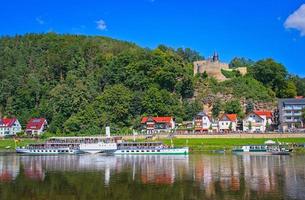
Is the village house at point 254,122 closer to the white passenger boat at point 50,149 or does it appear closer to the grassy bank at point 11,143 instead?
the white passenger boat at point 50,149

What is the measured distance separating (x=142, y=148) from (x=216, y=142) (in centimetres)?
1326

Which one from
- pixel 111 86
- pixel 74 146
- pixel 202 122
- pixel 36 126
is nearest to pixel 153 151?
pixel 74 146

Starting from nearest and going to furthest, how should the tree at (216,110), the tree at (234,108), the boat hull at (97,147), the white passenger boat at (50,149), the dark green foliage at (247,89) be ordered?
the boat hull at (97,147) → the white passenger boat at (50,149) → the tree at (234,108) → the tree at (216,110) → the dark green foliage at (247,89)

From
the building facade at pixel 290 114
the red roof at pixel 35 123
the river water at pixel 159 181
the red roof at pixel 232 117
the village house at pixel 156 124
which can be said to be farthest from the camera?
the red roof at pixel 35 123

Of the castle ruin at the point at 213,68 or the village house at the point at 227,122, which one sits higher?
the castle ruin at the point at 213,68

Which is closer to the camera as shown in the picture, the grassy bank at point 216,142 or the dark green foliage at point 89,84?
the grassy bank at point 216,142

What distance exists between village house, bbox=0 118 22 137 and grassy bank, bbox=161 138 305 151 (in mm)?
39344

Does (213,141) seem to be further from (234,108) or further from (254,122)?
(234,108)

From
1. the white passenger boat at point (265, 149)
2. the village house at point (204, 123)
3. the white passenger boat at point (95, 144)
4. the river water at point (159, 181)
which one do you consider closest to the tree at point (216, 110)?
the village house at point (204, 123)

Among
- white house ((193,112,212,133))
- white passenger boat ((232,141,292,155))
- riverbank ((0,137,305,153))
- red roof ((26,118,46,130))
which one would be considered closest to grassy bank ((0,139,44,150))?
riverbank ((0,137,305,153))

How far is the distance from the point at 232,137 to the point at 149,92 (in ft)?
75.2

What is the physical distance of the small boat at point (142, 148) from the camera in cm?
6875

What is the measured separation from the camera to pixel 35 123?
315 ft

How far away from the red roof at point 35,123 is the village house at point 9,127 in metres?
4.28
